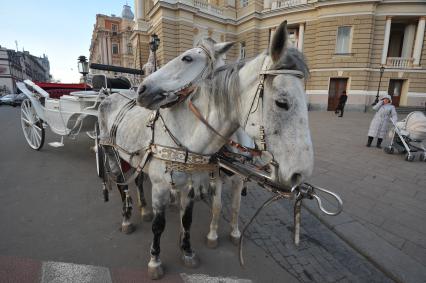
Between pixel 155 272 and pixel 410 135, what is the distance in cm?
721

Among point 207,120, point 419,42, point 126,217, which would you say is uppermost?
point 419,42

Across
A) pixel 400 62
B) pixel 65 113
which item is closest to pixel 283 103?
pixel 65 113

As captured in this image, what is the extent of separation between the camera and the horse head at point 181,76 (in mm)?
1563

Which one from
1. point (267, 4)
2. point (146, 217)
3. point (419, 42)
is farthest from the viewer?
point (267, 4)

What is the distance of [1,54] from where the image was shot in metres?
54.5

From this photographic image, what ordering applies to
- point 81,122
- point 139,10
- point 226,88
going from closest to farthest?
point 226,88 < point 81,122 < point 139,10

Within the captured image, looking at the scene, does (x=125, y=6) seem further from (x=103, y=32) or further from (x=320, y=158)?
(x=320, y=158)

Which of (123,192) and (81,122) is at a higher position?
(81,122)

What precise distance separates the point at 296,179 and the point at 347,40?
23.8 metres

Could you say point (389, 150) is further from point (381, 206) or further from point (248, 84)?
point (248, 84)

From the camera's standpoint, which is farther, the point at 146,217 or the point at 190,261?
the point at 146,217

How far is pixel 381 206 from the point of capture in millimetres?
3586

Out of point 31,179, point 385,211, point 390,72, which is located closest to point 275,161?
point 385,211

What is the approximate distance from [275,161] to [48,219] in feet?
11.0
